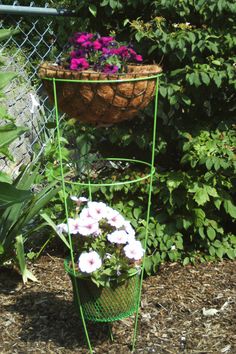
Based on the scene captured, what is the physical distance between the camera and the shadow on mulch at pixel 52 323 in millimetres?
3219

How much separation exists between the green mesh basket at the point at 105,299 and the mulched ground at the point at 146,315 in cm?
25

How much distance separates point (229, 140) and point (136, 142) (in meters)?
0.59

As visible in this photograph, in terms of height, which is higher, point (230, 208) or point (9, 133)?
point (9, 133)

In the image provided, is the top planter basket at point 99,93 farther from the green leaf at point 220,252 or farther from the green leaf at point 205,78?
the green leaf at point 220,252

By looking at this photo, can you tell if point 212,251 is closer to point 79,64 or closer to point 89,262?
point 89,262

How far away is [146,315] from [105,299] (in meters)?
0.60

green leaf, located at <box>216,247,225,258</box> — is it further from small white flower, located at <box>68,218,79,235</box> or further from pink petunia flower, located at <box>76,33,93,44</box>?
pink petunia flower, located at <box>76,33,93,44</box>

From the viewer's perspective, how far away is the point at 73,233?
291 centimetres

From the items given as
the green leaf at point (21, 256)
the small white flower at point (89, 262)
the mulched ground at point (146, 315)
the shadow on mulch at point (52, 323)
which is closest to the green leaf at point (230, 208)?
the mulched ground at point (146, 315)

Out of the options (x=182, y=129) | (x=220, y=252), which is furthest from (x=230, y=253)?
(x=182, y=129)

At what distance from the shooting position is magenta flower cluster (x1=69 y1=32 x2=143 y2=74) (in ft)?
9.41

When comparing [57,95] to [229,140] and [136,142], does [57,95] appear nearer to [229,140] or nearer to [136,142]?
[136,142]

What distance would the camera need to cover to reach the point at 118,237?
2889 millimetres

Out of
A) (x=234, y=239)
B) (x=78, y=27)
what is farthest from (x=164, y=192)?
(x=78, y=27)
